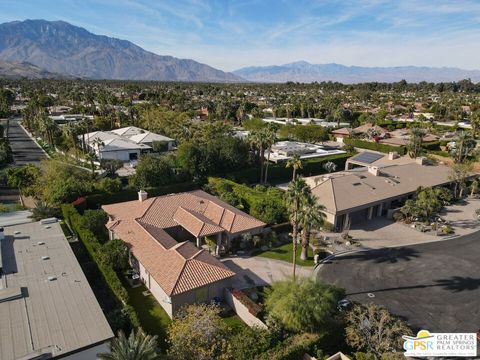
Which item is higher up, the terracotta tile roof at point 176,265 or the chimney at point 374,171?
the chimney at point 374,171

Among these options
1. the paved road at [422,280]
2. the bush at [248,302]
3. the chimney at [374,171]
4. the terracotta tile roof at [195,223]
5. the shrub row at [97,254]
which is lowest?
the paved road at [422,280]

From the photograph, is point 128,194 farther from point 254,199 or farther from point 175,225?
point 254,199

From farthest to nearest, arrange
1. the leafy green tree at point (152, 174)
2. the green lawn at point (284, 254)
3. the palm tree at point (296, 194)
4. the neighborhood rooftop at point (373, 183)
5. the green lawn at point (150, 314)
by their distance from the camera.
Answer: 1. the leafy green tree at point (152, 174)
2. the neighborhood rooftop at point (373, 183)
3. the green lawn at point (284, 254)
4. the palm tree at point (296, 194)
5. the green lawn at point (150, 314)

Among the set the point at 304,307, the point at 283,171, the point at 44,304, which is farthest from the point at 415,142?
the point at 44,304

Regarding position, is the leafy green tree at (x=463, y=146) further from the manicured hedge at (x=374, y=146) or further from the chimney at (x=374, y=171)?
the chimney at (x=374, y=171)

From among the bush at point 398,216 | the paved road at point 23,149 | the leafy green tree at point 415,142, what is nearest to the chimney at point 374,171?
the bush at point 398,216

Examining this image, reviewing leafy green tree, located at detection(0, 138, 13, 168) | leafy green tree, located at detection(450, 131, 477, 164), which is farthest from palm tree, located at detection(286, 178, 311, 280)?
leafy green tree, located at detection(0, 138, 13, 168)

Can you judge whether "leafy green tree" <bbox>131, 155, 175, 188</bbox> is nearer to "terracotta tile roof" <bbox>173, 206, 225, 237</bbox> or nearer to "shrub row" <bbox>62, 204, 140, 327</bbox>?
"shrub row" <bbox>62, 204, 140, 327</bbox>
